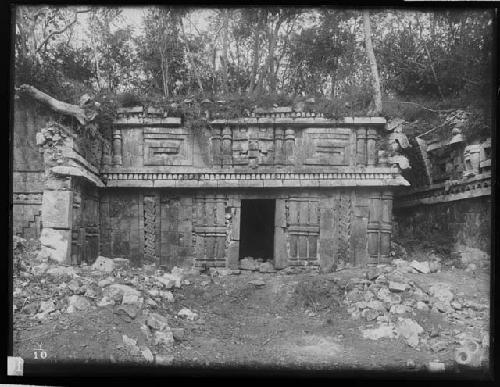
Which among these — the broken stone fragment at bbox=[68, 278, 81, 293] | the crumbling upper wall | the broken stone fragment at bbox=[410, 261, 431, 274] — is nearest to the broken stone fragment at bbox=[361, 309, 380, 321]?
the broken stone fragment at bbox=[410, 261, 431, 274]

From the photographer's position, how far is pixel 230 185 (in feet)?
17.2

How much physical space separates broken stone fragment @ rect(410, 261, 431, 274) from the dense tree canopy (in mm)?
1822

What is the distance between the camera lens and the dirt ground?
4824 millimetres

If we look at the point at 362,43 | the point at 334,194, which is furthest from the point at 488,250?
the point at 362,43

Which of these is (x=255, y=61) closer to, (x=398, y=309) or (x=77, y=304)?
(x=398, y=309)

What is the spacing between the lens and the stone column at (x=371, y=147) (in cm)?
→ 521

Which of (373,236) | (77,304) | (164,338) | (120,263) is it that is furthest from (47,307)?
(373,236)

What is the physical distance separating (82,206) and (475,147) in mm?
4692

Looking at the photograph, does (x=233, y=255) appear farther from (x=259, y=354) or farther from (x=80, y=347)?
(x=80, y=347)

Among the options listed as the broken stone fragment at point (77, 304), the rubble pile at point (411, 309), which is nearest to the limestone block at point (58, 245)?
the broken stone fragment at point (77, 304)

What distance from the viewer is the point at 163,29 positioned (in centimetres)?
493

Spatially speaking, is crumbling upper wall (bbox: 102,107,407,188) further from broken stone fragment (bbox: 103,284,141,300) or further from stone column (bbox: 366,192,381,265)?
broken stone fragment (bbox: 103,284,141,300)

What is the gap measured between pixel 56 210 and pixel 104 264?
2.81 ft

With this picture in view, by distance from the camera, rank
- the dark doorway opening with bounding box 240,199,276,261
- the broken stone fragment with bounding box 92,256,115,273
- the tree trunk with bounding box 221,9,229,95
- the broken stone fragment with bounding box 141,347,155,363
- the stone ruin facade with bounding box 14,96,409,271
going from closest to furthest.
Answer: the broken stone fragment with bounding box 141,347,155,363 < the tree trunk with bounding box 221,9,229,95 < the broken stone fragment with bounding box 92,256,115,273 < the stone ruin facade with bounding box 14,96,409,271 < the dark doorway opening with bounding box 240,199,276,261
